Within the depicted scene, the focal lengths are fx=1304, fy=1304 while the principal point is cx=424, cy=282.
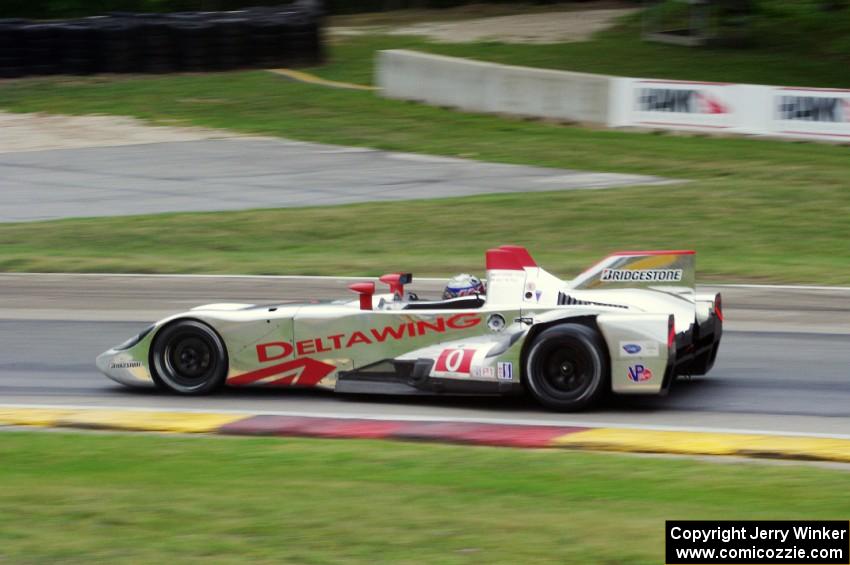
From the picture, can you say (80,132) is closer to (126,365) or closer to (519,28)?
(126,365)

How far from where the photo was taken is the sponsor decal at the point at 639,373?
8.92 m

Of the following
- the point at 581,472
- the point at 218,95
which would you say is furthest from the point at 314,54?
the point at 581,472

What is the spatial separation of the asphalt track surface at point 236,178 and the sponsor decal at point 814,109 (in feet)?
16.1

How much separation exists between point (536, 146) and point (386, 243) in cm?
830

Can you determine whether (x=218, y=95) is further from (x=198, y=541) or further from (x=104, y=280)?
(x=198, y=541)

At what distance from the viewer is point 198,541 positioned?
5980mm

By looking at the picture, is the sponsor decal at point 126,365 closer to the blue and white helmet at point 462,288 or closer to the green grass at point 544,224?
the blue and white helmet at point 462,288

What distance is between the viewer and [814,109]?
2564 centimetres

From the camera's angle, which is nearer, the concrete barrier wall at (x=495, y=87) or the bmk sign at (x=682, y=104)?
the bmk sign at (x=682, y=104)

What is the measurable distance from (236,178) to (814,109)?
11350 millimetres

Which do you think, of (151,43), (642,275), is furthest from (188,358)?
(151,43)

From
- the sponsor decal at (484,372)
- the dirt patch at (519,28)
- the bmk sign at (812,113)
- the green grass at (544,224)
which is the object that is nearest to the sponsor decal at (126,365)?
the sponsor decal at (484,372)

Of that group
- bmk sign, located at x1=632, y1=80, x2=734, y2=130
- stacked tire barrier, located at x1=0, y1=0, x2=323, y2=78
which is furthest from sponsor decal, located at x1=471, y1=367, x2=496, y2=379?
stacked tire barrier, located at x1=0, y1=0, x2=323, y2=78

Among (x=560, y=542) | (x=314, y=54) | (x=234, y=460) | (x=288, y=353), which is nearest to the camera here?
(x=560, y=542)
